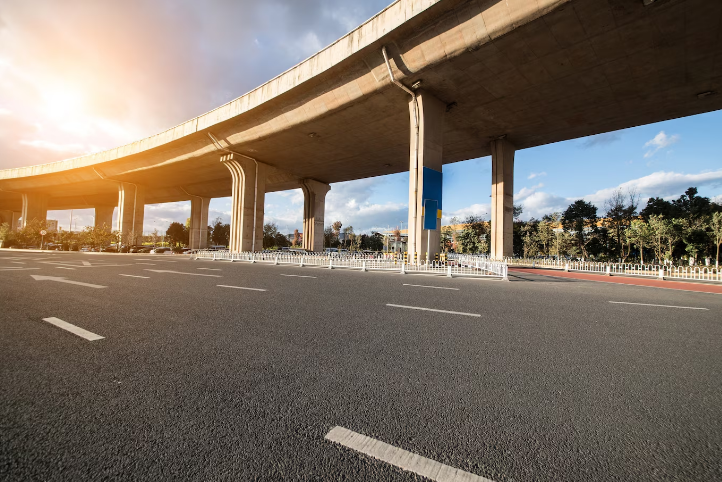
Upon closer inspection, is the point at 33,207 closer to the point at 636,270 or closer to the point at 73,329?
the point at 73,329

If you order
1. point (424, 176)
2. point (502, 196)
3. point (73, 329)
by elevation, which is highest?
point (502, 196)

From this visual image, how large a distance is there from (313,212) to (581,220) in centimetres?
3785

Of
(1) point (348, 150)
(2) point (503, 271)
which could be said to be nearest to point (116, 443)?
(2) point (503, 271)

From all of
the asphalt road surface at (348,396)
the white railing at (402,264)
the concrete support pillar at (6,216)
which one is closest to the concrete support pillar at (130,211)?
the white railing at (402,264)

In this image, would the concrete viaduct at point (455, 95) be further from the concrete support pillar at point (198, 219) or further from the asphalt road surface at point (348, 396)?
the concrete support pillar at point (198, 219)

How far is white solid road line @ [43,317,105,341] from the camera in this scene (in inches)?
172

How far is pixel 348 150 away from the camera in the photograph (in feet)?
101

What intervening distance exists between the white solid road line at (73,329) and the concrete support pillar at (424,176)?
16851 millimetres

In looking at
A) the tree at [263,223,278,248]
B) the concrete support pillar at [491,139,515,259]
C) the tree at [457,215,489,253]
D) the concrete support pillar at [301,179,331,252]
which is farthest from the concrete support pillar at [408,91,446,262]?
the tree at [263,223,278,248]

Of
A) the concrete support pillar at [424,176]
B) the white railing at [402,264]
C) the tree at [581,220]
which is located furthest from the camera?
the tree at [581,220]

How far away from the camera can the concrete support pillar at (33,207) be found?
55.2 m

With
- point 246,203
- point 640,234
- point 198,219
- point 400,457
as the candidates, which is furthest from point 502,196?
point 198,219

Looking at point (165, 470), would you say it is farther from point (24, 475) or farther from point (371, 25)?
point (371, 25)

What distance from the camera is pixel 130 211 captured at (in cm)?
4841
